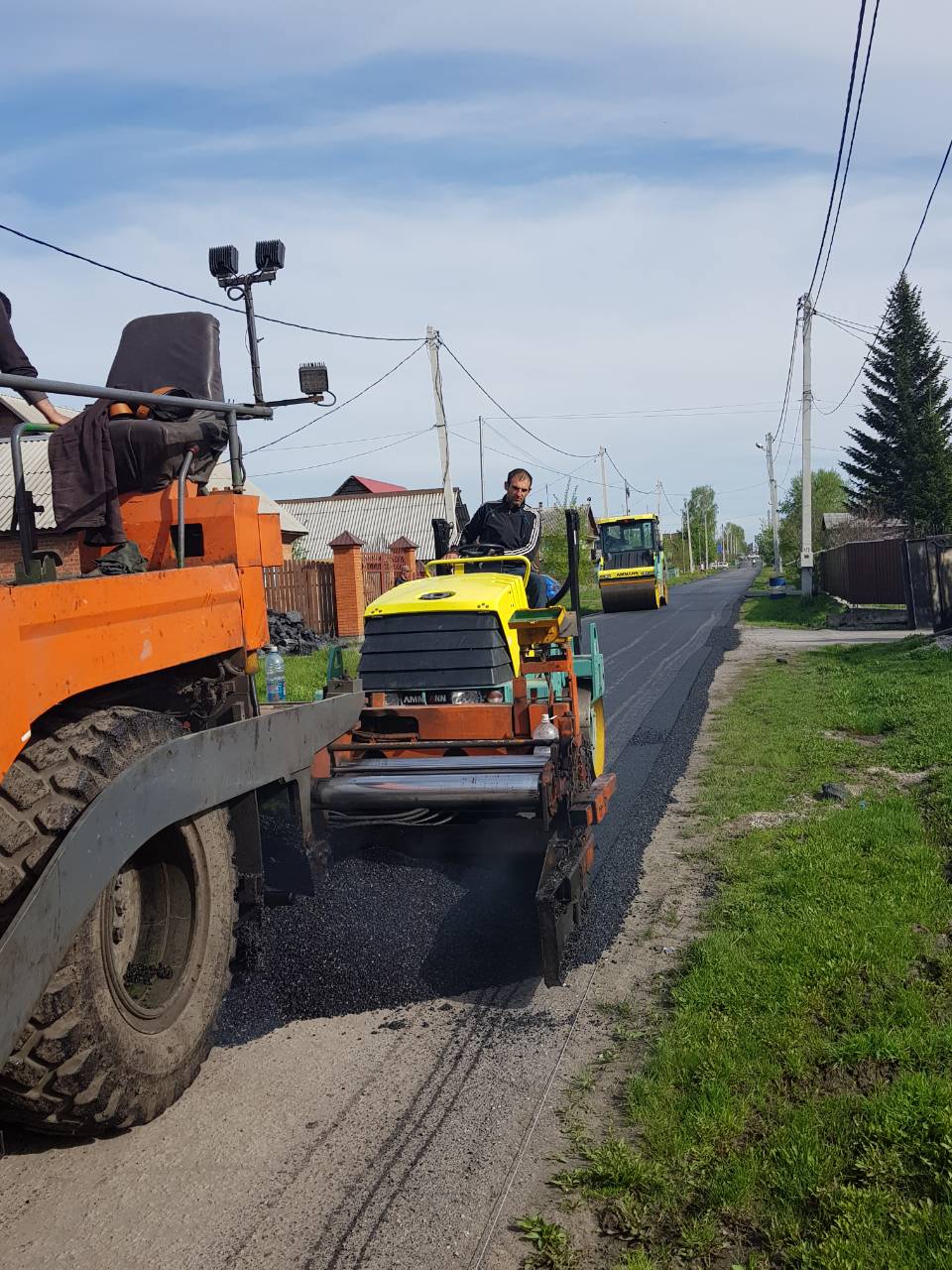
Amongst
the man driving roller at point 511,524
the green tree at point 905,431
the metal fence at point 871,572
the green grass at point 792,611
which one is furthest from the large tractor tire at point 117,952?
the green tree at point 905,431

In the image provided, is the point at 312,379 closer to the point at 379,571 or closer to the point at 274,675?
the point at 274,675

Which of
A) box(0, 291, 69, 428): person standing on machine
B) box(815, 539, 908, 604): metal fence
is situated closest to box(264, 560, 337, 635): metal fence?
box(815, 539, 908, 604): metal fence

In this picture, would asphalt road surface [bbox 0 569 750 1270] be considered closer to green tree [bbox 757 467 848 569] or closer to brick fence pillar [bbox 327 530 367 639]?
brick fence pillar [bbox 327 530 367 639]

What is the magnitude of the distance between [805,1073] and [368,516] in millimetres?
59733

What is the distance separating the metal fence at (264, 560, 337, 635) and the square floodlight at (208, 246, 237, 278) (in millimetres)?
18998

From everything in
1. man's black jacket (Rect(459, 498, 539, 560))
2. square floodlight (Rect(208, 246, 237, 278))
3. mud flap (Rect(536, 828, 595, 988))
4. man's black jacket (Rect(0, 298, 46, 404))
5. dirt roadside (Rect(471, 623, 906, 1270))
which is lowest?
dirt roadside (Rect(471, 623, 906, 1270))

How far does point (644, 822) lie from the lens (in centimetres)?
731

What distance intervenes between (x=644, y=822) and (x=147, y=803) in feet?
16.0

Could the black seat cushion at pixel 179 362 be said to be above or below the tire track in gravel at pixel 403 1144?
above

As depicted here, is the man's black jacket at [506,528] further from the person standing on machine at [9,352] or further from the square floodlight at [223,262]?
the person standing on machine at [9,352]

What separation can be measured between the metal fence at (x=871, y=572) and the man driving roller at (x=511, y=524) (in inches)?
696

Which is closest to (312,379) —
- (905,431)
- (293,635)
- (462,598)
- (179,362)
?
(179,362)

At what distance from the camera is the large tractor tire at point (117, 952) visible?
8.77 ft

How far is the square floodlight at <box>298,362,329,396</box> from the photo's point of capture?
13.7ft
